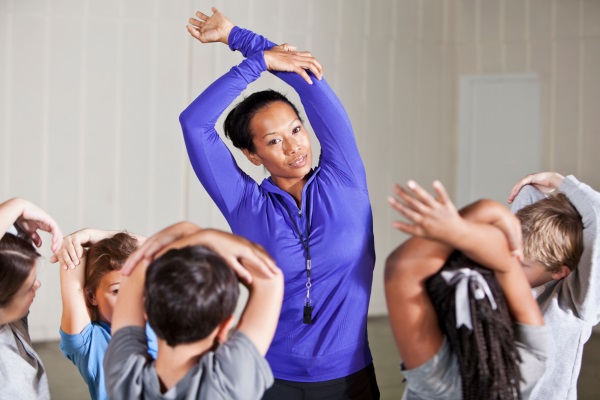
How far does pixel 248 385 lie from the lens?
1437mm

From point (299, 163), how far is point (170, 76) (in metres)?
3.57

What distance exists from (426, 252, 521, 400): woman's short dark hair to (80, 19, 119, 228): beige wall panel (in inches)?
164

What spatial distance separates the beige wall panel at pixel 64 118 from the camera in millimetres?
5141

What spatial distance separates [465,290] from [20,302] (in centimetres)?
108

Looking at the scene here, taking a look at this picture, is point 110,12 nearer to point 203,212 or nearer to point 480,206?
point 203,212

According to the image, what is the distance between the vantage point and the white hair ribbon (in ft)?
4.73

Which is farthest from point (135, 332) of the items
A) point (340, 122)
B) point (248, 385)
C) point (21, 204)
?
point (340, 122)

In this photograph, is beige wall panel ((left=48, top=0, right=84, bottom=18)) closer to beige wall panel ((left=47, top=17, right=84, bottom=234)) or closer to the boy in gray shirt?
beige wall panel ((left=47, top=17, right=84, bottom=234))

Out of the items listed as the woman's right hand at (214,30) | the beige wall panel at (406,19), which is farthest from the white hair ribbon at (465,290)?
the beige wall panel at (406,19)

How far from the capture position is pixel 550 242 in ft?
6.12

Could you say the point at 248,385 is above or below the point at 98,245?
below

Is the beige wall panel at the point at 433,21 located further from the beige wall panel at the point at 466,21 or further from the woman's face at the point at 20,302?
the woman's face at the point at 20,302

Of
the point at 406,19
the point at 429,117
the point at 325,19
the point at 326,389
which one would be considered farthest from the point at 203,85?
the point at 326,389

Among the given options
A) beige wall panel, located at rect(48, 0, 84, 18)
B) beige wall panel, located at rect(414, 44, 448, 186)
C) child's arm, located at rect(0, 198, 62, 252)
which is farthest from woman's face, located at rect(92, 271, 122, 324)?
beige wall panel, located at rect(414, 44, 448, 186)
